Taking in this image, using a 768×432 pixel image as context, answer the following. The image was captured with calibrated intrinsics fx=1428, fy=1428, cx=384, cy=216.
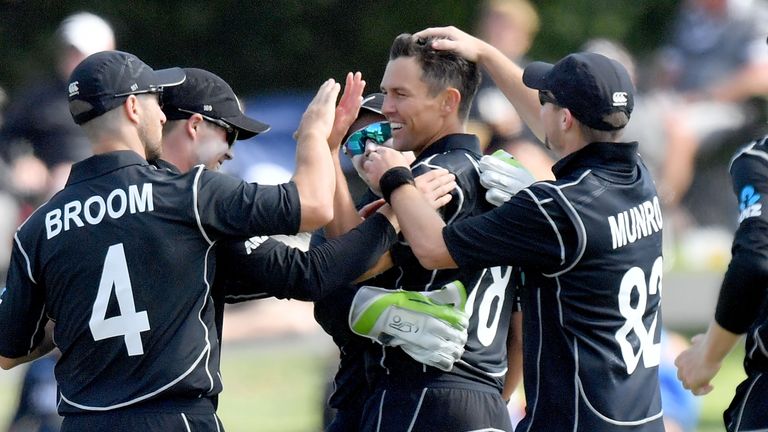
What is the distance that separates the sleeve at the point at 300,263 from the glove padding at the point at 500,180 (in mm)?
451

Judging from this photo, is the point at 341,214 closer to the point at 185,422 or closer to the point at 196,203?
the point at 196,203

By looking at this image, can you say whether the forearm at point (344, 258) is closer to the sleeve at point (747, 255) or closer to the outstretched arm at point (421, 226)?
the outstretched arm at point (421, 226)

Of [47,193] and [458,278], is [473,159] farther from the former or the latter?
[47,193]

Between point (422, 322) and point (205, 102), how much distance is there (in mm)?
1067

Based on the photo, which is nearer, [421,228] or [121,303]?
[121,303]

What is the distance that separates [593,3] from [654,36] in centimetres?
120

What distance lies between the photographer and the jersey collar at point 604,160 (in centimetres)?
480

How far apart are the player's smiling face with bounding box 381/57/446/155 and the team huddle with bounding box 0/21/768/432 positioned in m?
0.12

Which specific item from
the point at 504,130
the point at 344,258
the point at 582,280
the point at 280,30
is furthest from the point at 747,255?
the point at 280,30

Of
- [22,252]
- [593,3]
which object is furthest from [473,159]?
[593,3]

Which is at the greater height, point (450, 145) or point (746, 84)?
point (450, 145)

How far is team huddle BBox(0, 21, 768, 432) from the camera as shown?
4.54 m

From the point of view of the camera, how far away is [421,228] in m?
4.73

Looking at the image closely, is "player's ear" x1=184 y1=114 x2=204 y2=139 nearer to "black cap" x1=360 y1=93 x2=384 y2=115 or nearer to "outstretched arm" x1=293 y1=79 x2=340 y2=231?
"outstretched arm" x1=293 y1=79 x2=340 y2=231
